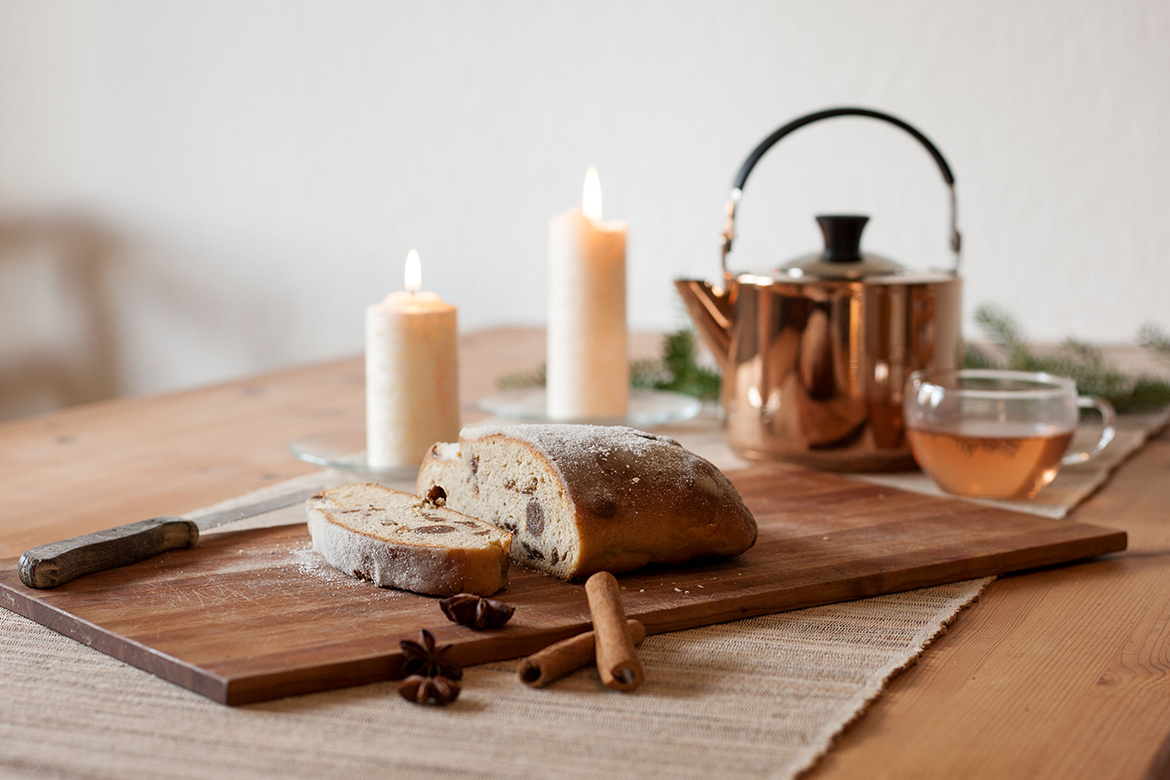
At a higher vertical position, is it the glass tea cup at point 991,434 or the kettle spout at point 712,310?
the kettle spout at point 712,310

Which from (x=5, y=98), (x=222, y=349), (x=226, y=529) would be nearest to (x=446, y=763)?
(x=226, y=529)

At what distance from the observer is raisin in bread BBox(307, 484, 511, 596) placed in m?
0.88

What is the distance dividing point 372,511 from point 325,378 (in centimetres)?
118

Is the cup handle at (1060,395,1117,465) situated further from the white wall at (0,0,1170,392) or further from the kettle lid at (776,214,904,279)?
the white wall at (0,0,1170,392)

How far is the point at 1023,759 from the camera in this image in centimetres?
65

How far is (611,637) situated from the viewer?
774 millimetres

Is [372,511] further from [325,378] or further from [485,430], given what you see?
[325,378]

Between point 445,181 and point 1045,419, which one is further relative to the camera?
point 445,181

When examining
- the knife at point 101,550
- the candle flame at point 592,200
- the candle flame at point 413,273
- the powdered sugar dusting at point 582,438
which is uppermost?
the candle flame at point 592,200

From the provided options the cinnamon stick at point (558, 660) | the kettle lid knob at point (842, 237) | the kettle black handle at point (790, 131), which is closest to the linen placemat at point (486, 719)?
the cinnamon stick at point (558, 660)

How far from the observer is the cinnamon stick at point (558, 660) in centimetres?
75

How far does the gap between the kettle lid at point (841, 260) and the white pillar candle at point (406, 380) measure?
17.5 inches

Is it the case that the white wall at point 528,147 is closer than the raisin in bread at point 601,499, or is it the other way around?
the raisin in bread at point 601,499

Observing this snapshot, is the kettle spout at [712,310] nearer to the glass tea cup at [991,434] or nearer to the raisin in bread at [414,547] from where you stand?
the glass tea cup at [991,434]
